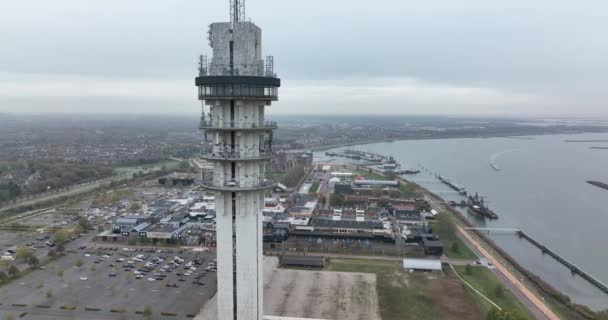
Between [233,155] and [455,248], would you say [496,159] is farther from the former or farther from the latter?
[233,155]

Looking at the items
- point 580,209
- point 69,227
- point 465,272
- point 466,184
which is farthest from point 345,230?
point 466,184

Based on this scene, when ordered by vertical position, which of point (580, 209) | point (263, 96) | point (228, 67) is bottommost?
point (580, 209)

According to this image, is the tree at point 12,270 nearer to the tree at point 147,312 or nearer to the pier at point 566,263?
the tree at point 147,312

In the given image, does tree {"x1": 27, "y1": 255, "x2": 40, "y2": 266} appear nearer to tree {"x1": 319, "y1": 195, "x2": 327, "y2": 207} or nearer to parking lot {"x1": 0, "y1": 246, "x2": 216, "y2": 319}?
parking lot {"x1": 0, "y1": 246, "x2": 216, "y2": 319}

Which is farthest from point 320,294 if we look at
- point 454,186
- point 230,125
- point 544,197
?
point 454,186

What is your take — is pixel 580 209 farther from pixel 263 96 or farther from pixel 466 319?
pixel 263 96

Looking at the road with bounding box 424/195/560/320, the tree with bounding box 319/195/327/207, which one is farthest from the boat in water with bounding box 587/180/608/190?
the tree with bounding box 319/195/327/207

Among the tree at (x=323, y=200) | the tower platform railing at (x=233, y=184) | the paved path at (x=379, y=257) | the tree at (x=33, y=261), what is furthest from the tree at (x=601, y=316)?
the tree at (x=33, y=261)
